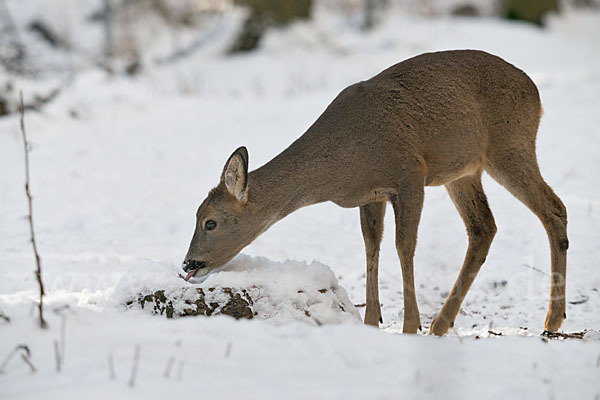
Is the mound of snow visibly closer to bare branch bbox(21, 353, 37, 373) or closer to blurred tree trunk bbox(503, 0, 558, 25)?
bare branch bbox(21, 353, 37, 373)

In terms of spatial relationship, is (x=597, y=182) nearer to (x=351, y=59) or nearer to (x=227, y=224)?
(x=227, y=224)

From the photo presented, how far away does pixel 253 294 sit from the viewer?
3.70m

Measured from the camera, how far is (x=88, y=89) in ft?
45.0

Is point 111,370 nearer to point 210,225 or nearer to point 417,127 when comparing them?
point 210,225

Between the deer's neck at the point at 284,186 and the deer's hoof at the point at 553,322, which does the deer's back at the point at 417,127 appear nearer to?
the deer's neck at the point at 284,186

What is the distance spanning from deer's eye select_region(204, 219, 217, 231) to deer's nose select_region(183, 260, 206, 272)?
0.23m

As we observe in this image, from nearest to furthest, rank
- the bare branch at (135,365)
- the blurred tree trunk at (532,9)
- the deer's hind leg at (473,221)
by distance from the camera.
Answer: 1. the bare branch at (135,365)
2. the deer's hind leg at (473,221)
3. the blurred tree trunk at (532,9)

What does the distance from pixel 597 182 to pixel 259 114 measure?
21.1 feet

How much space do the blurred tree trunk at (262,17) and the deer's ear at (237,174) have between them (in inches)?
581

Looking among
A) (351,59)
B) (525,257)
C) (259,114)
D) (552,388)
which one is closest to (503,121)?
(525,257)

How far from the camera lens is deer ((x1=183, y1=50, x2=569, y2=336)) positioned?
165 inches

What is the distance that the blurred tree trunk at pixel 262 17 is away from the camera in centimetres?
1820

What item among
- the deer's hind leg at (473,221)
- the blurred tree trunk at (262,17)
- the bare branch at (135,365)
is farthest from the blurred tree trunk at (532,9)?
the bare branch at (135,365)

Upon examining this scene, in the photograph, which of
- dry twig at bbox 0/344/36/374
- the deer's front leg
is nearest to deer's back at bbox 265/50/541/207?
the deer's front leg
